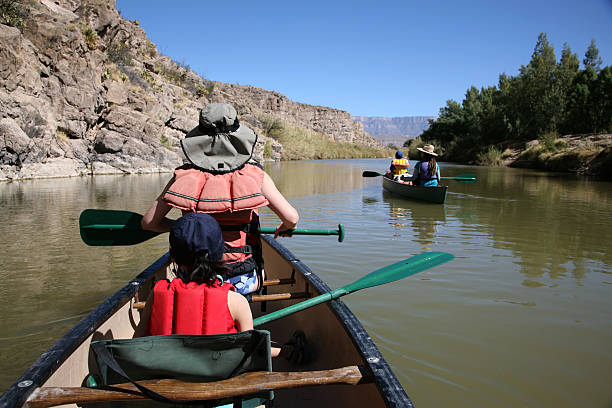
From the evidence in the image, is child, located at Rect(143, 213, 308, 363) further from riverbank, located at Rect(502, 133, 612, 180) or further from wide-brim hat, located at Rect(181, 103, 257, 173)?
riverbank, located at Rect(502, 133, 612, 180)

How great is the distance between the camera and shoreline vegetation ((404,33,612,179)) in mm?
28781

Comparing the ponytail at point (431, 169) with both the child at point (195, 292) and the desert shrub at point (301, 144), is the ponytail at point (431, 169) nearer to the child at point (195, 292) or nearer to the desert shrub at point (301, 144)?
the child at point (195, 292)

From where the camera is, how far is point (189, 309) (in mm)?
1768

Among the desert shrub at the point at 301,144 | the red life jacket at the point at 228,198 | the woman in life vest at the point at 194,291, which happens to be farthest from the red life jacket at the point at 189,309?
the desert shrub at the point at 301,144

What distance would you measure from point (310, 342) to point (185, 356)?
131 cm

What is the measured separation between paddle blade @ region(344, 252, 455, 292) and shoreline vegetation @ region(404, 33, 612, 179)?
2274cm

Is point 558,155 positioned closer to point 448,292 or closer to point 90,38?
point 448,292

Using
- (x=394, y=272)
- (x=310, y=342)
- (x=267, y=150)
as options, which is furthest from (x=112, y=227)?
(x=267, y=150)

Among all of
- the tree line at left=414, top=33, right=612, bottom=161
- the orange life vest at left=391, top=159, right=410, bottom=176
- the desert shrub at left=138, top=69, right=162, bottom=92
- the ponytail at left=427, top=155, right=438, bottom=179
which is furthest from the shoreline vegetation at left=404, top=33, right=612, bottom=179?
the desert shrub at left=138, top=69, right=162, bottom=92

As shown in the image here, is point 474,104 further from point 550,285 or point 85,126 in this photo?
point 550,285

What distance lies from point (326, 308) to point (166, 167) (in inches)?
877

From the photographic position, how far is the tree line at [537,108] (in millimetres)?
34312

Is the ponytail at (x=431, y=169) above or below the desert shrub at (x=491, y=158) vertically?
below

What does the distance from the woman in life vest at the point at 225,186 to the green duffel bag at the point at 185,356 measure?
0.63 m
